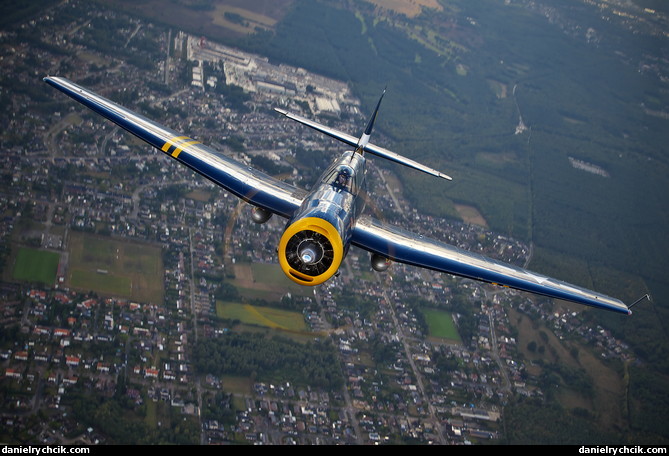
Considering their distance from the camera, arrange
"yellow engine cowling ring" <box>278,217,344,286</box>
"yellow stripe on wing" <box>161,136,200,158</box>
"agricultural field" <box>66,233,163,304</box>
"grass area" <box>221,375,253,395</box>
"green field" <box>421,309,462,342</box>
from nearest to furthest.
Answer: "yellow engine cowling ring" <box>278,217,344,286</box>
"yellow stripe on wing" <box>161,136,200,158</box>
"grass area" <box>221,375,253,395</box>
"agricultural field" <box>66,233,163,304</box>
"green field" <box>421,309,462,342</box>

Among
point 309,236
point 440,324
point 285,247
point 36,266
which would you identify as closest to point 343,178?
point 309,236

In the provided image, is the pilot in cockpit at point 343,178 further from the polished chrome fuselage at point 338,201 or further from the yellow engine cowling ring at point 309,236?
the yellow engine cowling ring at point 309,236

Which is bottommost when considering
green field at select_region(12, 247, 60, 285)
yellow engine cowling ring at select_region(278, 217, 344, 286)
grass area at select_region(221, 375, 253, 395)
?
grass area at select_region(221, 375, 253, 395)

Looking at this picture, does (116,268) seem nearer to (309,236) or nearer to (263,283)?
(263,283)

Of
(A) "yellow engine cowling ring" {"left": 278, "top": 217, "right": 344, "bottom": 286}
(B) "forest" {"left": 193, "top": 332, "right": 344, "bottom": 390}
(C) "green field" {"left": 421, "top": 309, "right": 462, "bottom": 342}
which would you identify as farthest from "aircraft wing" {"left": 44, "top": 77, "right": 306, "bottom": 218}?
(C) "green field" {"left": 421, "top": 309, "right": 462, "bottom": 342}

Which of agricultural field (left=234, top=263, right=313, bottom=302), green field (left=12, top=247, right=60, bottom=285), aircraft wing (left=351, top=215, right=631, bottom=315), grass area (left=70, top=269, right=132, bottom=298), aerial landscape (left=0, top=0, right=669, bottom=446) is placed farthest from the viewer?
agricultural field (left=234, top=263, right=313, bottom=302)

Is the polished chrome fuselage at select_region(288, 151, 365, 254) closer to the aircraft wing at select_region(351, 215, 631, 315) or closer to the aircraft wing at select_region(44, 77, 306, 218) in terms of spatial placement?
the aircraft wing at select_region(351, 215, 631, 315)

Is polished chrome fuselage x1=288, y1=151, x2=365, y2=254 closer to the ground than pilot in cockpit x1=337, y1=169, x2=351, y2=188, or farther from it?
closer to the ground
